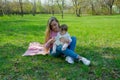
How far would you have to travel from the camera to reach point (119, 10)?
2479 inches

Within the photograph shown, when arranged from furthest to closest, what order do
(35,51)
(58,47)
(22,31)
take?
(22,31) → (35,51) → (58,47)

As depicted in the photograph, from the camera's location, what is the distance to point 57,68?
16.9 ft

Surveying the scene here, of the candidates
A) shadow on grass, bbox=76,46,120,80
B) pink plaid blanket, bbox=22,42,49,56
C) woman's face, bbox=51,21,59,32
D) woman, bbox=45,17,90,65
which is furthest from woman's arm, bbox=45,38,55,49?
shadow on grass, bbox=76,46,120,80

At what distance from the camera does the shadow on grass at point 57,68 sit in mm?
4648

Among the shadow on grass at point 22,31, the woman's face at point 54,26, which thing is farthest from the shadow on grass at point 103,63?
the shadow on grass at point 22,31

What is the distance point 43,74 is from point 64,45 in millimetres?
1012

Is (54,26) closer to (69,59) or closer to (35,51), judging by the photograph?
(35,51)

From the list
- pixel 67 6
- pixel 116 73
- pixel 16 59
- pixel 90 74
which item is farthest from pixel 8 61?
pixel 67 6

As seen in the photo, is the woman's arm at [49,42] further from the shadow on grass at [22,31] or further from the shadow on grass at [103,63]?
the shadow on grass at [22,31]

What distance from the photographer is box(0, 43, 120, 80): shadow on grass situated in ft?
15.3

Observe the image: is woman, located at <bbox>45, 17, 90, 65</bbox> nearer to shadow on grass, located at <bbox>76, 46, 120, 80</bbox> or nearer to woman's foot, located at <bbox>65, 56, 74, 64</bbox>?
woman's foot, located at <bbox>65, 56, 74, 64</bbox>

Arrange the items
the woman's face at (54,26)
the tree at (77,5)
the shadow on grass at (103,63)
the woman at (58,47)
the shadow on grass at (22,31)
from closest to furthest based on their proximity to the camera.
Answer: the shadow on grass at (103,63) → the woman at (58,47) → the woman's face at (54,26) → the shadow on grass at (22,31) → the tree at (77,5)

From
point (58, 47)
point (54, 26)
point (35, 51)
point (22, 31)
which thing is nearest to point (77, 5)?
point (22, 31)

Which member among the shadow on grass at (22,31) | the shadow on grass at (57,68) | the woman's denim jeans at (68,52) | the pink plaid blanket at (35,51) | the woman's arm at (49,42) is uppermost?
A: the woman's arm at (49,42)
